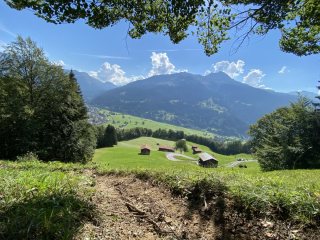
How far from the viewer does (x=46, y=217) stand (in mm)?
4648

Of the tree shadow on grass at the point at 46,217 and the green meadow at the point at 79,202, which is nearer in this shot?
the tree shadow on grass at the point at 46,217

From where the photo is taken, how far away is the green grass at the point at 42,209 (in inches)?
167

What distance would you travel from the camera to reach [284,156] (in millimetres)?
32312

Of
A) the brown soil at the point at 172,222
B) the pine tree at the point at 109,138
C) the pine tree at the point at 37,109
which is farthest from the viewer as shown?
the pine tree at the point at 109,138

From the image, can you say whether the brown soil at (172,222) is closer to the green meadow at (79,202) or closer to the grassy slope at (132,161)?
the green meadow at (79,202)

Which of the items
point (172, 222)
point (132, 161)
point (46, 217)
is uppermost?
point (46, 217)

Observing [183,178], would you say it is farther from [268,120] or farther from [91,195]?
[268,120]

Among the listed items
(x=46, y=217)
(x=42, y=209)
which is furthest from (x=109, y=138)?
(x=46, y=217)

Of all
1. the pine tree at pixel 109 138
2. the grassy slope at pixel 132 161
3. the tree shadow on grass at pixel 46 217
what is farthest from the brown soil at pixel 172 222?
the pine tree at pixel 109 138

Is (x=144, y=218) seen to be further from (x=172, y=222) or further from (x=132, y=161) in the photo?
(x=132, y=161)

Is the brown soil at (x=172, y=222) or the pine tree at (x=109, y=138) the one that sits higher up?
the pine tree at (x=109, y=138)

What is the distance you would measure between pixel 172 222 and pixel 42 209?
95.6 inches

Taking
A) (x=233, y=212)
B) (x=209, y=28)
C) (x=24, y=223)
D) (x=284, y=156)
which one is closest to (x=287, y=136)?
(x=284, y=156)

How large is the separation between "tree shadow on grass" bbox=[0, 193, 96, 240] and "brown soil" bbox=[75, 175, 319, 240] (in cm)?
23
